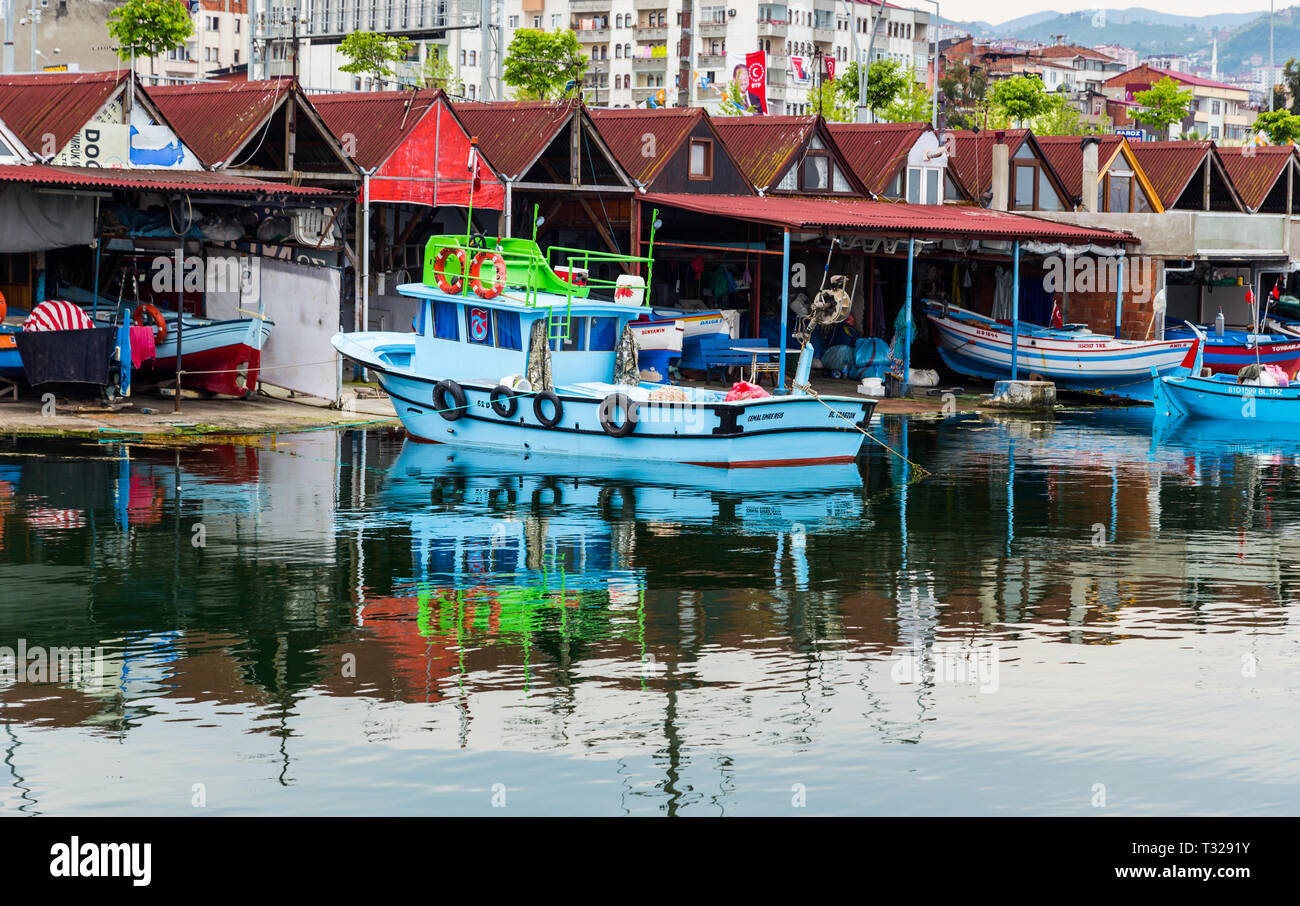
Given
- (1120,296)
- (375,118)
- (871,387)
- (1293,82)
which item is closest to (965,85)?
(1293,82)

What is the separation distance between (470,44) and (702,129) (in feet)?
302

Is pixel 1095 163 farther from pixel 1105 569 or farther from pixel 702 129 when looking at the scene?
pixel 1105 569

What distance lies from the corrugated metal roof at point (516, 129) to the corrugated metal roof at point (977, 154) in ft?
47.9

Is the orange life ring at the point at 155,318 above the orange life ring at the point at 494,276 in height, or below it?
below

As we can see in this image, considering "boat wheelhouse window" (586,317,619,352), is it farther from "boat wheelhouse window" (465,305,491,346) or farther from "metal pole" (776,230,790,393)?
"metal pole" (776,230,790,393)

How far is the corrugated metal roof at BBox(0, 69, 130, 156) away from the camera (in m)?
28.7

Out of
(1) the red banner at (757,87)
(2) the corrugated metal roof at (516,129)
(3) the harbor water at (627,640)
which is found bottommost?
(3) the harbor water at (627,640)

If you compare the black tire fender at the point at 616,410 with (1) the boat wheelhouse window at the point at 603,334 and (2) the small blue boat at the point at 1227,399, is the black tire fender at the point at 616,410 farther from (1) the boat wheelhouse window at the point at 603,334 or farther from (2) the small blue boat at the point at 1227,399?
(2) the small blue boat at the point at 1227,399

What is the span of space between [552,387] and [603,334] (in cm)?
156

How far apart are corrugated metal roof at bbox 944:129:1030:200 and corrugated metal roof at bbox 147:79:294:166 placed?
2064cm

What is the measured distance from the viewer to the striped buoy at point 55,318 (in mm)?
26969

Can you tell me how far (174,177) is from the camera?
95.8 feet

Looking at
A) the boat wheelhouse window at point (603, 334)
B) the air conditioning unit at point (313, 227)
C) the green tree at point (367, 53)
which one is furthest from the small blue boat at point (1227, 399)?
the green tree at point (367, 53)
